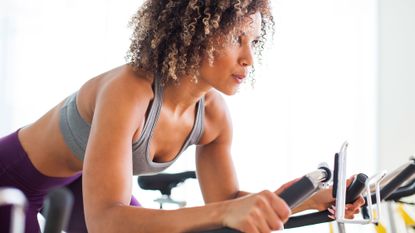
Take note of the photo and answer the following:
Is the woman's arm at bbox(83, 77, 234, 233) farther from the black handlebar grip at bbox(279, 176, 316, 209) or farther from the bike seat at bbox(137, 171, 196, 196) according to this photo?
the bike seat at bbox(137, 171, 196, 196)

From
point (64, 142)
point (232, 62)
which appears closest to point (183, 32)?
point (232, 62)

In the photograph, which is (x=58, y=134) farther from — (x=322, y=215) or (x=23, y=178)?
(x=322, y=215)

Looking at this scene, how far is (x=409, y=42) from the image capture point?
10.3 feet

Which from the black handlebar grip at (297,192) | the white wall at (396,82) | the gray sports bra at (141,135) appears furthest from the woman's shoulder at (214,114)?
the white wall at (396,82)

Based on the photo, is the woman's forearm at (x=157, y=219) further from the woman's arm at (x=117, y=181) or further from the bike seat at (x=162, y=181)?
the bike seat at (x=162, y=181)

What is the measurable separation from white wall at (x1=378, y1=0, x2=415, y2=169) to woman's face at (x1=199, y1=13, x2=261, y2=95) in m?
2.26

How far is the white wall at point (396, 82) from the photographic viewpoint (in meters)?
3.12

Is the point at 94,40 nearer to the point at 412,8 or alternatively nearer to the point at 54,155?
the point at 54,155

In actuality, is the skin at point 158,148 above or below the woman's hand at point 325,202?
above

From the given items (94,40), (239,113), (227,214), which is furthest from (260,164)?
(227,214)

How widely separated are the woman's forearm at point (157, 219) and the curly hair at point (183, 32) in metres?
0.36

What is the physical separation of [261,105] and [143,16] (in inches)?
68.1

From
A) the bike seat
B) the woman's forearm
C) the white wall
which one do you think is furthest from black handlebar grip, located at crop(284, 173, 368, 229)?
the white wall

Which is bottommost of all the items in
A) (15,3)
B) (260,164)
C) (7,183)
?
(260,164)
